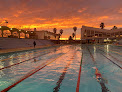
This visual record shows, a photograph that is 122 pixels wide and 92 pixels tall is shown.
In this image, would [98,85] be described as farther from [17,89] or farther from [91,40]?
[91,40]

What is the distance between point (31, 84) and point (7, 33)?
158 feet

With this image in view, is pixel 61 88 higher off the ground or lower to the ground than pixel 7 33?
lower

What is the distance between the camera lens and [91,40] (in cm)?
9025

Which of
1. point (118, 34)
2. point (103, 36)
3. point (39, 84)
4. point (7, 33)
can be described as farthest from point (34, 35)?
point (39, 84)

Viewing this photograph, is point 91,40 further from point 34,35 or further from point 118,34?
point 34,35

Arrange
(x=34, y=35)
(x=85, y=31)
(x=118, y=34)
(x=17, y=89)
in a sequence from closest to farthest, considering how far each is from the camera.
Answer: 1. (x=17, y=89)
2. (x=34, y=35)
3. (x=118, y=34)
4. (x=85, y=31)

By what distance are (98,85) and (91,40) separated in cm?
8903

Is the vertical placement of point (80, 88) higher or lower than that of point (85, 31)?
lower

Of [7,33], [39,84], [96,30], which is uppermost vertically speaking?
[96,30]

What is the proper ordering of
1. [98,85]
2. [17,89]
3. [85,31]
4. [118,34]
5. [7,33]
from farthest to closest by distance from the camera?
[85,31], [118,34], [7,33], [98,85], [17,89]

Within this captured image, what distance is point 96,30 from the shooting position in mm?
87688

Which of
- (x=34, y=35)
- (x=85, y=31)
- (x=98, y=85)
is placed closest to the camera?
(x=98, y=85)

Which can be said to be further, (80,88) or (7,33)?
(7,33)

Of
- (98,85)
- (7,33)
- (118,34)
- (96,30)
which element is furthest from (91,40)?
(98,85)
